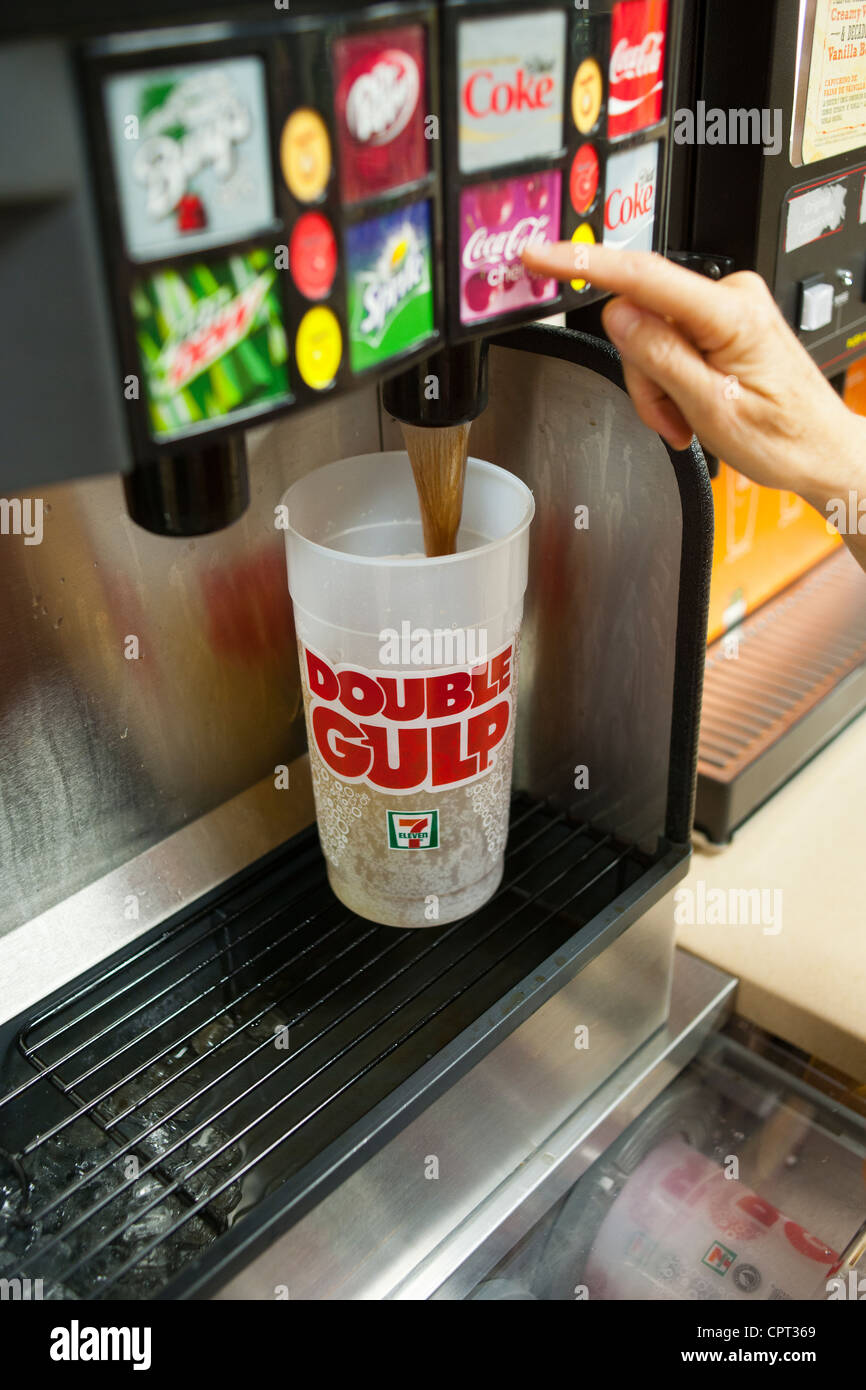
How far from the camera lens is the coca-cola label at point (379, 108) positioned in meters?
0.48

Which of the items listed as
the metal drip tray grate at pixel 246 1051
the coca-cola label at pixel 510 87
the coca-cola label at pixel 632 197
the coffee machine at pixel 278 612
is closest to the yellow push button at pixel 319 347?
the coffee machine at pixel 278 612

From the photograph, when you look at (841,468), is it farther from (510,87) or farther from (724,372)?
(510,87)

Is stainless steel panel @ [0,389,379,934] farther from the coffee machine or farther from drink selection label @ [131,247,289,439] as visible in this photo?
drink selection label @ [131,247,289,439]

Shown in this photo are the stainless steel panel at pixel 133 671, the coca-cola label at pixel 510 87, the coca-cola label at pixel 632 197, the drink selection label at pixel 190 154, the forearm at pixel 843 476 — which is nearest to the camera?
the drink selection label at pixel 190 154

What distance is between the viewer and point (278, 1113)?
2.67ft

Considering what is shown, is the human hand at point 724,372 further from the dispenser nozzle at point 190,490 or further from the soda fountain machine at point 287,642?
the dispenser nozzle at point 190,490

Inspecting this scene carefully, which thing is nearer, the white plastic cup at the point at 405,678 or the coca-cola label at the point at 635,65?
the coca-cola label at the point at 635,65

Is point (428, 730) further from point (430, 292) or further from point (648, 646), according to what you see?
point (430, 292)

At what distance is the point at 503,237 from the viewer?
23.1 inches

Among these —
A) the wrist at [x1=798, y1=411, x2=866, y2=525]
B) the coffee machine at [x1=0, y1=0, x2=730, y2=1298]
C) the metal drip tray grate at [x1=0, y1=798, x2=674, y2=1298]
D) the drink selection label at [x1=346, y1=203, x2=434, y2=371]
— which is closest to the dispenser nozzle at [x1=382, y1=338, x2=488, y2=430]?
the coffee machine at [x1=0, y1=0, x2=730, y2=1298]

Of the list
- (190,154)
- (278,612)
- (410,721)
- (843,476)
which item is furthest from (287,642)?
(190,154)

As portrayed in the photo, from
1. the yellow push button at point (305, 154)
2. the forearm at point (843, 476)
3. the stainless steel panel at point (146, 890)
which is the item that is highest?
the yellow push button at point (305, 154)

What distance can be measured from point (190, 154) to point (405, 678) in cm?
40
